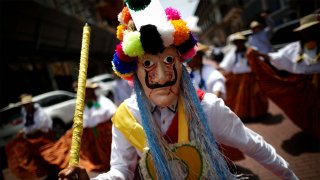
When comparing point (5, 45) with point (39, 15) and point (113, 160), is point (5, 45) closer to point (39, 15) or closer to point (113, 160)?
point (39, 15)

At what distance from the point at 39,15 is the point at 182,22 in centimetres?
1499

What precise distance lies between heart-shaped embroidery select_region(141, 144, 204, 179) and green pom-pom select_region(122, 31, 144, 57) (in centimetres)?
65

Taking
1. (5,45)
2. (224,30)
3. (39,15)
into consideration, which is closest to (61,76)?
(39,15)

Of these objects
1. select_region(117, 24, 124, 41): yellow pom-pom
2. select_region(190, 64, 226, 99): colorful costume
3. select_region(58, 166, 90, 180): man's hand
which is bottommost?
select_region(58, 166, 90, 180): man's hand

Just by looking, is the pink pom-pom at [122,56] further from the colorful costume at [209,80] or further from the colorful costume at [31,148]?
the colorful costume at [31,148]

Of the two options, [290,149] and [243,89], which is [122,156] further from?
[243,89]

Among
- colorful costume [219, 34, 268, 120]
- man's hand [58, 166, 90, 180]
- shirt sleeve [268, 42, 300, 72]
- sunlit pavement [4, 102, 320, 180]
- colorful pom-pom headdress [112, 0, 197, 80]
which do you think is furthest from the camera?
colorful costume [219, 34, 268, 120]

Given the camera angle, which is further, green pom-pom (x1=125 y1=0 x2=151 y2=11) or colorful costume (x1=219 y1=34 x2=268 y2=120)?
colorful costume (x1=219 y1=34 x2=268 y2=120)

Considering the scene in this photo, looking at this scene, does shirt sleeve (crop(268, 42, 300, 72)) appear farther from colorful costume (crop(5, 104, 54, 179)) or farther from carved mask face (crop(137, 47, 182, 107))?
colorful costume (crop(5, 104, 54, 179))

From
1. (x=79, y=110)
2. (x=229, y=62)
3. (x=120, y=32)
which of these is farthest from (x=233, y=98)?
(x=79, y=110)

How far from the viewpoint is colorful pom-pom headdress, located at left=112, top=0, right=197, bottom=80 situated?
6.31 feet

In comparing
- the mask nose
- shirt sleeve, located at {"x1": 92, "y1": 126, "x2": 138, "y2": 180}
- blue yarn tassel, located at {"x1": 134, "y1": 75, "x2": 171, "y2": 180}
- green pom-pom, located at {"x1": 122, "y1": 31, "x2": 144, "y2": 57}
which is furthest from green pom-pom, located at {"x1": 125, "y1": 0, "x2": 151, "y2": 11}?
shirt sleeve, located at {"x1": 92, "y1": 126, "x2": 138, "y2": 180}

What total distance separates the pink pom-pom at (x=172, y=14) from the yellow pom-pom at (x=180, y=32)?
67 mm

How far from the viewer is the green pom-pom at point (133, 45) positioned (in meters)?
1.92
